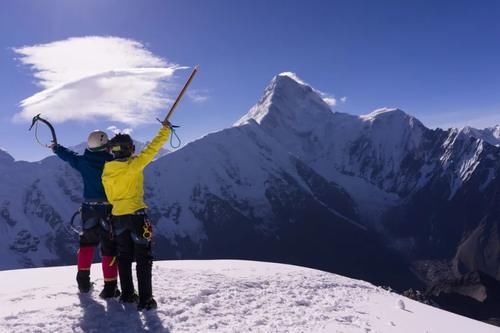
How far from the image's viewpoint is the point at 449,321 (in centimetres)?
1352

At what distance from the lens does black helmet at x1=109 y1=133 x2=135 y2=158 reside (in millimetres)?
10453

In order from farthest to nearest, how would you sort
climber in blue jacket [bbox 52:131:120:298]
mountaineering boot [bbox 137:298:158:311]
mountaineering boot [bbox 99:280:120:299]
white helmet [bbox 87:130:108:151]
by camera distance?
white helmet [bbox 87:130:108:151]
climber in blue jacket [bbox 52:131:120:298]
mountaineering boot [bbox 99:280:120:299]
mountaineering boot [bbox 137:298:158:311]

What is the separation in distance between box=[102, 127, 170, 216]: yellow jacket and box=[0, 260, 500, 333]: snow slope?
6.97 feet

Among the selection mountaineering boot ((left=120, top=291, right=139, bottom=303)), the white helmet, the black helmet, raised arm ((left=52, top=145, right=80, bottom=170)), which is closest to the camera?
the black helmet

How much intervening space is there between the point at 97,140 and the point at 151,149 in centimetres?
198

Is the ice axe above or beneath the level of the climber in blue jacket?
above

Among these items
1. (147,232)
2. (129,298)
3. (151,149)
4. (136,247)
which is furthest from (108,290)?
(151,149)

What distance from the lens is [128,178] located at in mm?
10320

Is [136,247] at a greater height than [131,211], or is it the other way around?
[131,211]

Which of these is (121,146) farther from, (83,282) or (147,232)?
(83,282)

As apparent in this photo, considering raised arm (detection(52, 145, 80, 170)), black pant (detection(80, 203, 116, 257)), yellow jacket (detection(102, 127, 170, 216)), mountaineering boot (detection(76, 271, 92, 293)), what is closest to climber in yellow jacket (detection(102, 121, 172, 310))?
yellow jacket (detection(102, 127, 170, 216))

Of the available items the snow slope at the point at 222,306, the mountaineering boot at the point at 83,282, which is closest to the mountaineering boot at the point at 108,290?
the snow slope at the point at 222,306

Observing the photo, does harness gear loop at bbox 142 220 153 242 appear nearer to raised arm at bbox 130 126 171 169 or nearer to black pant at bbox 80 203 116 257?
raised arm at bbox 130 126 171 169

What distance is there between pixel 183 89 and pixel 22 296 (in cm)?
583
